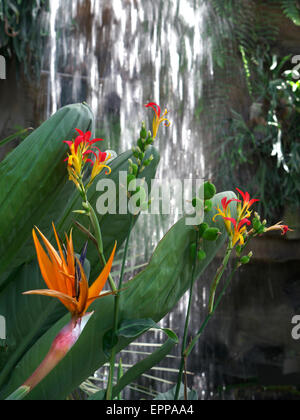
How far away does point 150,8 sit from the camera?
8.68 ft

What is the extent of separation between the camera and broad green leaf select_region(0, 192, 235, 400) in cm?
37

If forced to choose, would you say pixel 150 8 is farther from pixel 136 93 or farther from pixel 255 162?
pixel 255 162

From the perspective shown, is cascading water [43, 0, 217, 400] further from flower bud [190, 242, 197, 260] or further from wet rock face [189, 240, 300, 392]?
flower bud [190, 242, 197, 260]

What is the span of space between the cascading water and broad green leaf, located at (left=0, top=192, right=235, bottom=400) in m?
2.22

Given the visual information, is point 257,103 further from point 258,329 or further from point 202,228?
point 202,228

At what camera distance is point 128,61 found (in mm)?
2744

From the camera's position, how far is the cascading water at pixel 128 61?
2654 mm

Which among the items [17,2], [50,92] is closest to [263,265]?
[50,92]

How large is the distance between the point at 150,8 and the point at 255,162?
3.53 feet

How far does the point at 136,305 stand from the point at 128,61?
255 cm

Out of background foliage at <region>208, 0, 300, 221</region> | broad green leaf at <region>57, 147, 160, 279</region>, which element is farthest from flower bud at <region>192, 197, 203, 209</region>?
background foliage at <region>208, 0, 300, 221</region>

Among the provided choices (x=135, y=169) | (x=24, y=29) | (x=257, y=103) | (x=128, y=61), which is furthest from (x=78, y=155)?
(x=257, y=103)

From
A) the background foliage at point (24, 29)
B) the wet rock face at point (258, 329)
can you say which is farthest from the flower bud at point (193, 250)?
the wet rock face at point (258, 329)
